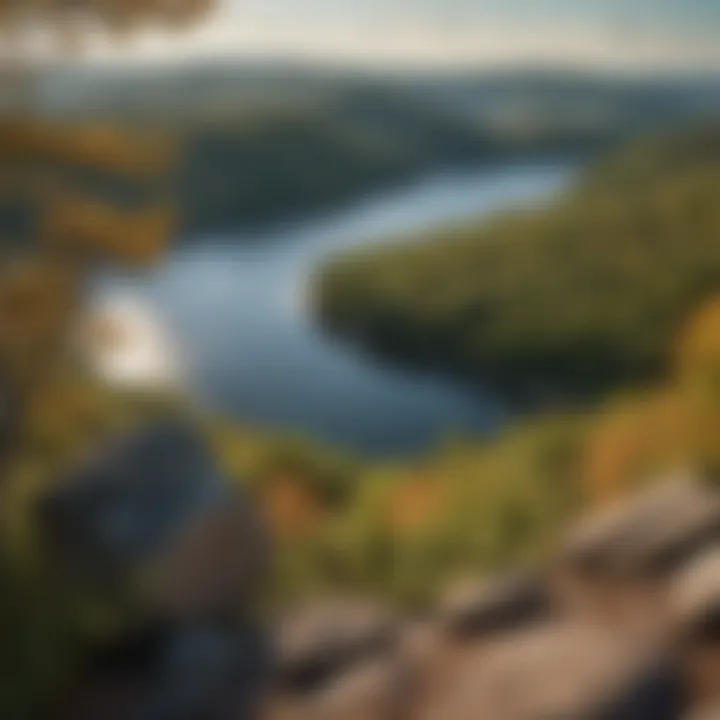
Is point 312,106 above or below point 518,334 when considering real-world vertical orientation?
above

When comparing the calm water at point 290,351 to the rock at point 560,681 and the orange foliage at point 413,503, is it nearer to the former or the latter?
the orange foliage at point 413,503

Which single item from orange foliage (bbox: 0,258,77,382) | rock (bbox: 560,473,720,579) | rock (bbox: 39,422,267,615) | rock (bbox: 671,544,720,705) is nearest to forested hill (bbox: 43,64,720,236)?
orange foliage (bbox: 0,258,77,382)

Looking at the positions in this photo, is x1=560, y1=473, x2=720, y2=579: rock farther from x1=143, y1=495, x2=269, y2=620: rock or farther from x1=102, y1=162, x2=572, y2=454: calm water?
x1=143, y1=495, x2=269, y2=620: rock

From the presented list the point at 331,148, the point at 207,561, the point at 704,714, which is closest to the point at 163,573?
the point at 207,561

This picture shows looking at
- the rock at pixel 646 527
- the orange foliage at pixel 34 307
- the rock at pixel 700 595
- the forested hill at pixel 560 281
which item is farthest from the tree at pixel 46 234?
the rock at pixel 700 595

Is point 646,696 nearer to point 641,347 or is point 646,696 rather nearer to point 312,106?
point 641,347

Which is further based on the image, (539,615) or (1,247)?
(539,615)

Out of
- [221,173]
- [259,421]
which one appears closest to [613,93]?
[221,173]

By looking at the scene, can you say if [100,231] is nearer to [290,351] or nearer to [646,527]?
[290,351]
